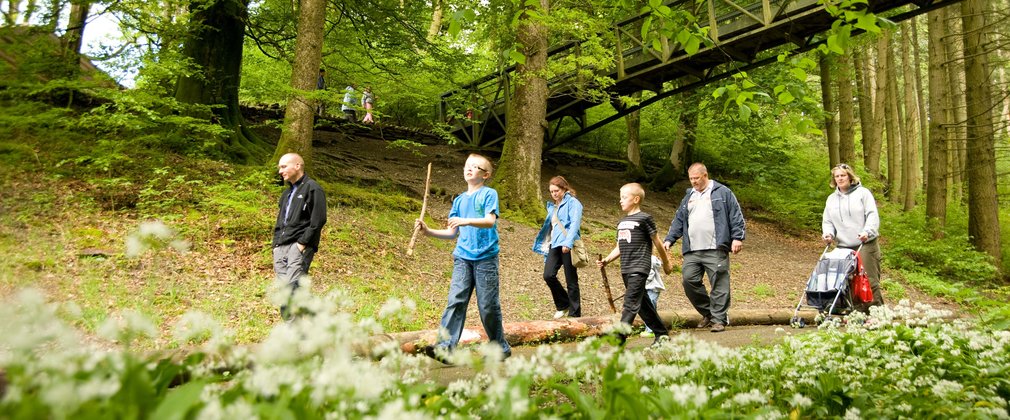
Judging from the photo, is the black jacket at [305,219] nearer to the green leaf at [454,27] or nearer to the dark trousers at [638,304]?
the green leaf at [454,27]

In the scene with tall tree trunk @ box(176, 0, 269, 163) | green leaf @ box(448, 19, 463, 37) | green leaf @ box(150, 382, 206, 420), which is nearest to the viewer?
green leaf @ box(150, 382, 206, 420)

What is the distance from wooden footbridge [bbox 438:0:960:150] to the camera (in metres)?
12.3

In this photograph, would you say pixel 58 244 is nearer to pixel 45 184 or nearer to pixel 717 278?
pixel 45 184

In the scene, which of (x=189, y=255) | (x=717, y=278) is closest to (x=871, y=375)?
(x=717, y=278)

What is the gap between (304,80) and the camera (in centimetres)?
953

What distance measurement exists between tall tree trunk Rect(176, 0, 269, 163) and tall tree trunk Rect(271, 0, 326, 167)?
Result: 177cm

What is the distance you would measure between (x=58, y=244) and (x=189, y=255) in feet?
4.49

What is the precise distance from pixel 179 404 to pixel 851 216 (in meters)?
7.38

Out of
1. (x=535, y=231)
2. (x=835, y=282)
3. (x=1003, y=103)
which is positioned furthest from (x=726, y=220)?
(x=1003, y=103)

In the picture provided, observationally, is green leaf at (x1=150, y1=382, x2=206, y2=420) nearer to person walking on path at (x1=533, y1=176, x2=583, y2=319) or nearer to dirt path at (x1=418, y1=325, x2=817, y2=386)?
dirt path at (x1=418, y1=325, x2=817, y2=386)

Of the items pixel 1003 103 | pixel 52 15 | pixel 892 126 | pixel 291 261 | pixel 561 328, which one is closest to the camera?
pixel 291 261

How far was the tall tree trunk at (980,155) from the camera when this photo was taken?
1261 centimetres

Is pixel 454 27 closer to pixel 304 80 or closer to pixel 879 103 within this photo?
pixel 304 80

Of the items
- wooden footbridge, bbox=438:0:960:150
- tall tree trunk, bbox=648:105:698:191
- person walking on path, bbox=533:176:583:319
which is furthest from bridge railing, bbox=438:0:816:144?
person walking on path, bbox=533:176:583:319
